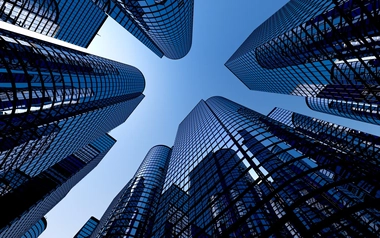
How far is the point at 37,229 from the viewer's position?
11156 cm

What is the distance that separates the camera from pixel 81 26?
76.0 metres

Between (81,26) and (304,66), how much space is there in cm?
7271

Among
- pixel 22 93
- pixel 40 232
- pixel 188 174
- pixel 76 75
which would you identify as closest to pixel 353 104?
pixel 188 174

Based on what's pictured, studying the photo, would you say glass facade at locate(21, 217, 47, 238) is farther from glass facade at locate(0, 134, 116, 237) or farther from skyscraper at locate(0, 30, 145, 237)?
skyscraper at locate(0, 30, 145, 237)

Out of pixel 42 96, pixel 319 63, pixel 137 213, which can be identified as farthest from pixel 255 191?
pixel 319 63

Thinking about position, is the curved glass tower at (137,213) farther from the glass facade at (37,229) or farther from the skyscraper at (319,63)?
the glass facade at (37,229)

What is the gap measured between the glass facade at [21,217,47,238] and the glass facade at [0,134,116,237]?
23.4 m

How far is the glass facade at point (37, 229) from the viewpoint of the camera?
350ft

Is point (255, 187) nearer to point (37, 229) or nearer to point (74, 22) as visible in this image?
point (74, 22)

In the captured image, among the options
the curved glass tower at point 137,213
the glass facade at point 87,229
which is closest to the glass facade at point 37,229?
the glass facade at point 87,229

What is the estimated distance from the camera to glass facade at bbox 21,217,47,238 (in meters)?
107

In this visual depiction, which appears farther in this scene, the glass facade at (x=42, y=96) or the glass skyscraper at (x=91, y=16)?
the glass skyscraper at (x=91, y=16)

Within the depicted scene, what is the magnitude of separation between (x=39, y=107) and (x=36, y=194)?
213ft

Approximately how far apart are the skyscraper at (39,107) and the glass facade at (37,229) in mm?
37148
